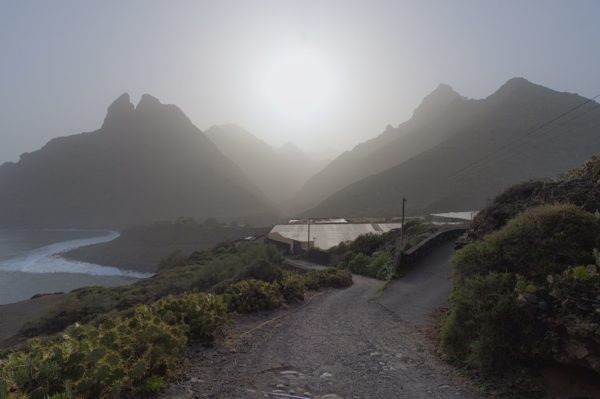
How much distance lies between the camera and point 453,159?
99.8 meters

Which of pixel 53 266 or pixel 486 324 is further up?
pixel 486 324

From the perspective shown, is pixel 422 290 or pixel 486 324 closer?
pixel 486 324

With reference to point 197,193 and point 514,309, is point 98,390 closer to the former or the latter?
point 514,309

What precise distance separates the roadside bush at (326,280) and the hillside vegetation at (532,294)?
9.29 meters

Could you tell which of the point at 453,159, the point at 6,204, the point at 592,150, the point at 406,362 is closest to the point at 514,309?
the point at 406,362

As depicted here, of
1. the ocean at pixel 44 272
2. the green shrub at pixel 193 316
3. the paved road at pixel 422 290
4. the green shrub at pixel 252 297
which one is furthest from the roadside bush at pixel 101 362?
the ocean at pixel 44 272

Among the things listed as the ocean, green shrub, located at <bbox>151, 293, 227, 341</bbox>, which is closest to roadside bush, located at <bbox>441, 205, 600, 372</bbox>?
green shrub, located at <bbox>151, 293, 227, 341</bbox>

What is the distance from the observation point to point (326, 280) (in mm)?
17875

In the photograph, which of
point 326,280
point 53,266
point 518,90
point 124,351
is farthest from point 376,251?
point 518,90

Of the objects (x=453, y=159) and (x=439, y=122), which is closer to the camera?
(x=453, y=159)

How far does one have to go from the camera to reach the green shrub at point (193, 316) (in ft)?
26.0

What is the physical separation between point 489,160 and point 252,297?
8990cm

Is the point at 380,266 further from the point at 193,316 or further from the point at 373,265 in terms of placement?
the point at 193,316

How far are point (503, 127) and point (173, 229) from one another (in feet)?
258
